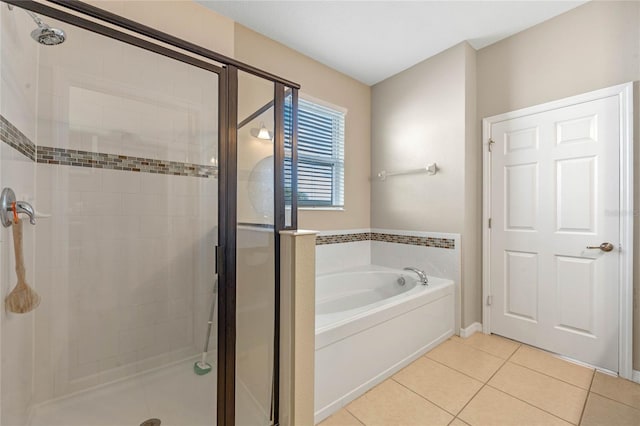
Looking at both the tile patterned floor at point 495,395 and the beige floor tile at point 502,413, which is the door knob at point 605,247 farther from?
the beige floor tile at point 502,413

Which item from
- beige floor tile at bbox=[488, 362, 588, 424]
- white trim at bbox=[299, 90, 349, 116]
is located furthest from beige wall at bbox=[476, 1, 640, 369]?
white trim at bbox=[299, 90, 349, 116]

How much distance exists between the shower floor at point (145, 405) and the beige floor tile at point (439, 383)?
38.7 inches

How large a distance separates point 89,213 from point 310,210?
169 centimetres

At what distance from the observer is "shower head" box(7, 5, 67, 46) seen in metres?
1.20

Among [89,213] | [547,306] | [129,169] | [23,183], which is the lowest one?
[547,306]

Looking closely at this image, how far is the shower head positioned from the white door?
306cm

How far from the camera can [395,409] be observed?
1561 millimetres

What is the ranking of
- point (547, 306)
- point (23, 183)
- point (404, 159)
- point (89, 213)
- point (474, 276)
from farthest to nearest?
point (404, 159), point (474, 276), point (547, 306), point (89, 213), point (23, 183)

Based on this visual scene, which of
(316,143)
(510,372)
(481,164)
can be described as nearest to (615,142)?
(481,164)

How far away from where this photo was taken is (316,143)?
111 inches

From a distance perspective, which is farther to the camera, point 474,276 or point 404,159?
point 404,159

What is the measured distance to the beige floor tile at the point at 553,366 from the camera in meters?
1.83

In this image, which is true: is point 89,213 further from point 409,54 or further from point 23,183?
point 409,54

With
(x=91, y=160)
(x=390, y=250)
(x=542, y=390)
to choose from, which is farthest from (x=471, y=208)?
(x=91, y=160)
